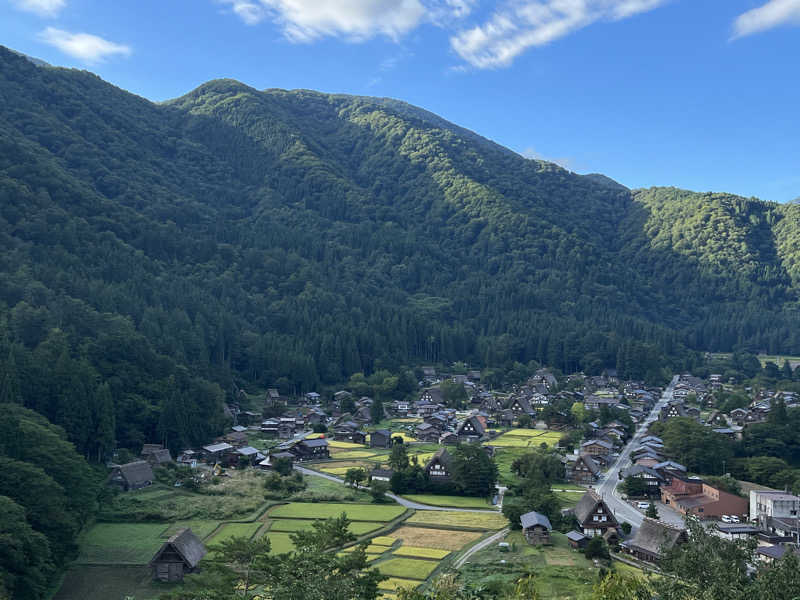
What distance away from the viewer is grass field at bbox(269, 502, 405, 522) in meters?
40.3

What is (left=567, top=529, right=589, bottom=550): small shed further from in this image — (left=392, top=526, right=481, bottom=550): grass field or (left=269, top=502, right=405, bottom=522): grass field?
(left=269, top=502, right=405, bottom=522): grass field

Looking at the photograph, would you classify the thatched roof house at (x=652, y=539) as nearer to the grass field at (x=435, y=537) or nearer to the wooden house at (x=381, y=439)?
the grass field at (x=435, y=537)

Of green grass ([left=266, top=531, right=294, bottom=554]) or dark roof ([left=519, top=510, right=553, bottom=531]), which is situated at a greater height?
dark roof ([left=519, top=510, right=553, bottom=531])

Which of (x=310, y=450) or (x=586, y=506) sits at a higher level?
(x=586, y=506)

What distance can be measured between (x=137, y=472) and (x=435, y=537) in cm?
2312

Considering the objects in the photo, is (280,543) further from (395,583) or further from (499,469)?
(499,469)

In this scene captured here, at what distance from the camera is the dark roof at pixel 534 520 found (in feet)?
118

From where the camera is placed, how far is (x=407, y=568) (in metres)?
32.1

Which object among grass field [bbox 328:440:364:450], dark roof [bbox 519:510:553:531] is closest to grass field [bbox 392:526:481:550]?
dark roof [bbox 519:510:553:531]

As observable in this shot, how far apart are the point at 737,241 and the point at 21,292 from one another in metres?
193

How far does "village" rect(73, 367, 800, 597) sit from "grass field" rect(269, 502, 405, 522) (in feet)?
0.88

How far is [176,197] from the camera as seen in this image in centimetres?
15025

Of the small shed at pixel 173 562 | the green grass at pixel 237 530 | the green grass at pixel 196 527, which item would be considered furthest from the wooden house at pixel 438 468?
the small shed at pixel 173 562

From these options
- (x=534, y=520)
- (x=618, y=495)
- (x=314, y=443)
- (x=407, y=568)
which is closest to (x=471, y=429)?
(x=314, y=443)
